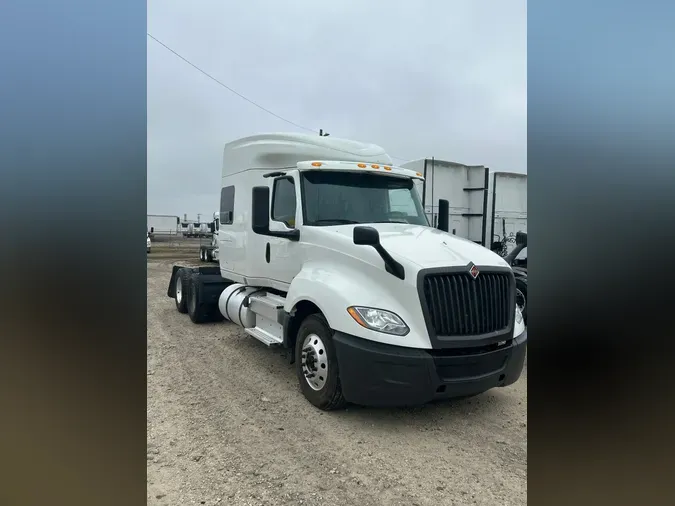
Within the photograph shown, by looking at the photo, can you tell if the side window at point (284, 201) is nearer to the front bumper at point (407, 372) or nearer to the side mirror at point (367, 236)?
the side mirror at point (367, 236)

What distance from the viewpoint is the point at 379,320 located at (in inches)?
153

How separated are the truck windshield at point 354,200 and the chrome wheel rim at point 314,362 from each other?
59.4 inches

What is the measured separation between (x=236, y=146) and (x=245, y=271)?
209 centimetres

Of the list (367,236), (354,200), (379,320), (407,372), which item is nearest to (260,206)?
(354,200)

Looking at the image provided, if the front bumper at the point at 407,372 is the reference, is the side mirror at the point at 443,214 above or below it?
above

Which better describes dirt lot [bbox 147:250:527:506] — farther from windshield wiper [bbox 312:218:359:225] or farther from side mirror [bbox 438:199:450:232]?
side mirror [bbox 438:199:450:232]

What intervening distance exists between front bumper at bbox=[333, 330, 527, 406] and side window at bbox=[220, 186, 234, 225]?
158 inches

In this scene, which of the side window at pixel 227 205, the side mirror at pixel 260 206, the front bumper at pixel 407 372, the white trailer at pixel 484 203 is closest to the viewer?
the front bumper at pixel 407 372

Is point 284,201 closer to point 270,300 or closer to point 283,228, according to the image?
point 283,228

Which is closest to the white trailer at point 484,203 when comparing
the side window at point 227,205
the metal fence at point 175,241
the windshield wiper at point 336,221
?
the side window at point 227,205

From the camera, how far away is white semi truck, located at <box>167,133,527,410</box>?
12.5 feet

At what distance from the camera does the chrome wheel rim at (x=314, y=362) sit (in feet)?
14.3

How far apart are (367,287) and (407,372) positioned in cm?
91
